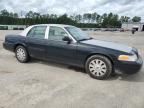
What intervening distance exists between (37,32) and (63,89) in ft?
9.46

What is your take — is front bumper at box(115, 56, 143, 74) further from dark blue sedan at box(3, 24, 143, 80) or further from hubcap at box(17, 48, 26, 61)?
hubcap at box(17, 48, 26, 61)

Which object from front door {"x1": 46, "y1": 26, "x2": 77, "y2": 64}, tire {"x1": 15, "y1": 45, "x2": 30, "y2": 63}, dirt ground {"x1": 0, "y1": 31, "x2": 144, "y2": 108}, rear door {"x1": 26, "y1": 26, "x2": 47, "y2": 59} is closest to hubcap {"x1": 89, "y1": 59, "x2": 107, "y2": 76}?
dirt ground {"x1": 0, "y1": 31, "x2": 144, "y2": 108}

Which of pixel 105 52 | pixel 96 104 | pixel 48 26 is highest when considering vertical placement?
pixel 48 26

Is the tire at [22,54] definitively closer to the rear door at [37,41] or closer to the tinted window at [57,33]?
the rear door at [37,41]

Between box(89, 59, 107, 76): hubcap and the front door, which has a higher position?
the front door

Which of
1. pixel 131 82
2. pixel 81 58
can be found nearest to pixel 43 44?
pixel 81 58

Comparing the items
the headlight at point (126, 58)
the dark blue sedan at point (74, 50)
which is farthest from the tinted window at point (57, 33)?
the headlight at point (126, 58)

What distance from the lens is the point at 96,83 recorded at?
18.2 feet

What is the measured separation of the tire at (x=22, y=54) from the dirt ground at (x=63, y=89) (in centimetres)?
59

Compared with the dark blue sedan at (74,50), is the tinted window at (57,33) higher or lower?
higher

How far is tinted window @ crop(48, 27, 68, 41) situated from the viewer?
653 cm

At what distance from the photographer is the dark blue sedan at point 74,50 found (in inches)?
222

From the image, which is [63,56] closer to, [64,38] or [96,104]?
[64,38]

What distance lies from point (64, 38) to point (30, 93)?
2.27 metres
